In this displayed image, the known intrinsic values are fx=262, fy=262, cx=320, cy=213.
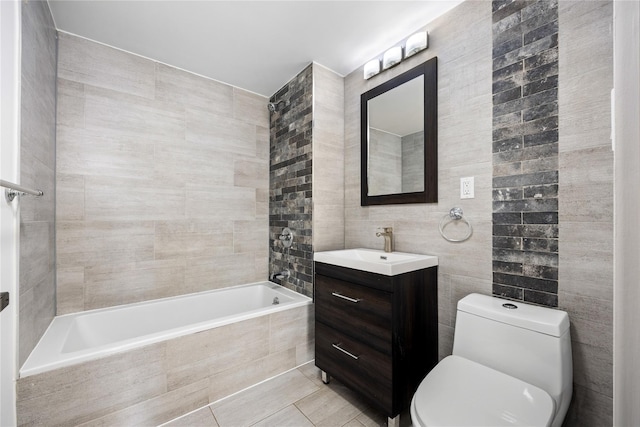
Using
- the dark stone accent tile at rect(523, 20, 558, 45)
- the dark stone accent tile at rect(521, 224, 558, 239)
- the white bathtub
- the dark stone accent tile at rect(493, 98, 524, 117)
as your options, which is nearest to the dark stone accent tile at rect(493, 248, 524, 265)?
the dark stone accent tile at rect(521, 224, 558, 239)

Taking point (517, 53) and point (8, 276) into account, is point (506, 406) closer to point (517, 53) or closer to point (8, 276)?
point (517, 53)

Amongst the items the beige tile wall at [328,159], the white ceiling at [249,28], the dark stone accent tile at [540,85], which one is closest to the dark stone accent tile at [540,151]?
the dark stone accent tile at [540,85]

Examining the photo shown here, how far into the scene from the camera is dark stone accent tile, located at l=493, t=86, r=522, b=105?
1.36 metres

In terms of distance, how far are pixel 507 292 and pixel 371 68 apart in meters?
1.81

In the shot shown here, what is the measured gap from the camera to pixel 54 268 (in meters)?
1.78

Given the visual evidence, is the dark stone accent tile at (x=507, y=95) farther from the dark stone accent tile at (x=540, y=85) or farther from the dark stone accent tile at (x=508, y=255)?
the dark stone accent tile at (x=508, y=255)

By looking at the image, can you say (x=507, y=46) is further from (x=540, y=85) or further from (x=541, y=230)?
(x=541, y=230)

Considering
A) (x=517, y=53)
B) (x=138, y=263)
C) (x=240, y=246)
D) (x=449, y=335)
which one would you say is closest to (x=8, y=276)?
(x=138, y=263)

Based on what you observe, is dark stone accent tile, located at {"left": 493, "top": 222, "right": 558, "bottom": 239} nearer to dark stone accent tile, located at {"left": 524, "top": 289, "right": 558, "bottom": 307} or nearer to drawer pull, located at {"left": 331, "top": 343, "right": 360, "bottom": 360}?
dark stone accent tile, located at {"left": 524, "top": 289, "right": 558, "bottom": 307}

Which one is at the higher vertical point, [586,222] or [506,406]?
[586,222]

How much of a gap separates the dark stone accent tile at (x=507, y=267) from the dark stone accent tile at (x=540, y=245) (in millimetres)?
100

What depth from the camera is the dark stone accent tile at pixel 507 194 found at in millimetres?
1355

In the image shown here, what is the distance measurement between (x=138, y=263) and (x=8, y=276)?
103cm

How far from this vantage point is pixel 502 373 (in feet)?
3.70
